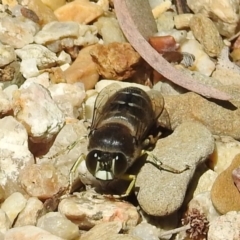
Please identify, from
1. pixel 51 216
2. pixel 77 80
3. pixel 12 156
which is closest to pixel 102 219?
pixel 51 216

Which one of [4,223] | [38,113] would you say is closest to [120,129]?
[38,113]

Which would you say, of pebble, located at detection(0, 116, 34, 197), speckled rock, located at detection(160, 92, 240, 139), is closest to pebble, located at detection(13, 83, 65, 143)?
pebble, located at detection(0, 116, 34, 197)

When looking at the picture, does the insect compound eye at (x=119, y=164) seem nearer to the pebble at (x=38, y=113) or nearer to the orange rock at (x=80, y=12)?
the pebble at (x=38, y=113)

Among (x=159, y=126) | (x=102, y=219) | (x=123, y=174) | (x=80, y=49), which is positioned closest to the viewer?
(x=102, y=219)

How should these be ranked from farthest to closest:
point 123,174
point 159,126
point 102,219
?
point 159,126, point 123,174, point 102,219

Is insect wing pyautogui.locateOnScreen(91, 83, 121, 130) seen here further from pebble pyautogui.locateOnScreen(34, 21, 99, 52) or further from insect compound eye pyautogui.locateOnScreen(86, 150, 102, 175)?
pebble pyautogui.locateOnScreen(34, 21, 99, 52)

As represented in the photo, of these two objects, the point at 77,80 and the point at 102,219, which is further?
the point at 77,80

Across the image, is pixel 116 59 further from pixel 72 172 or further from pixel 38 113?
pixel 72 172

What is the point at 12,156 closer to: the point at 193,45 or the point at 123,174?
the point at 123,174
